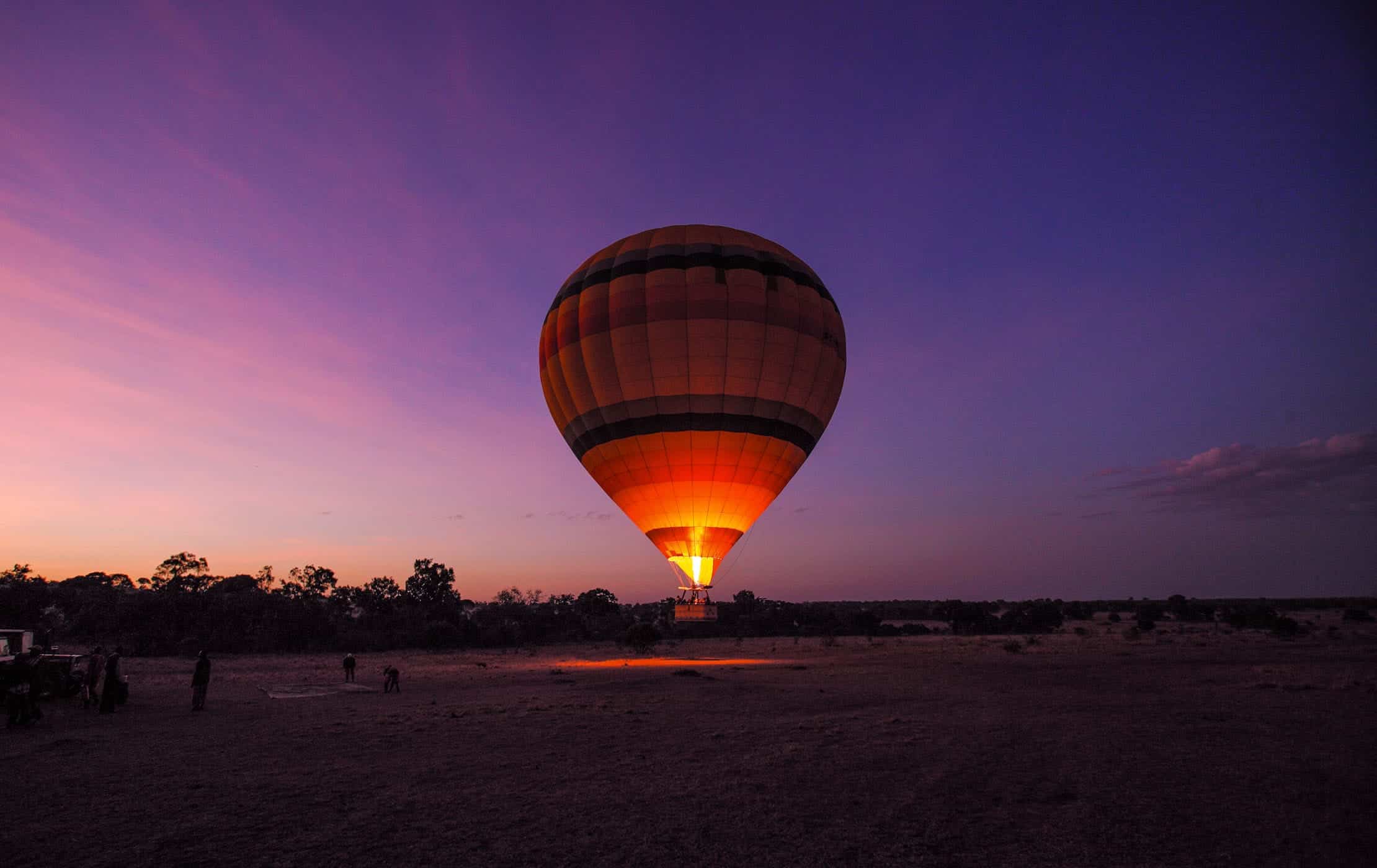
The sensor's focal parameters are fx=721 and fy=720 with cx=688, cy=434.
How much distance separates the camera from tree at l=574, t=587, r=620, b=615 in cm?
9262

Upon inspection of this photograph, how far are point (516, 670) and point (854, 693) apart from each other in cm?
1833

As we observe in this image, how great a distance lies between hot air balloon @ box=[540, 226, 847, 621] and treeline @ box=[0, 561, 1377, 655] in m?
9.61

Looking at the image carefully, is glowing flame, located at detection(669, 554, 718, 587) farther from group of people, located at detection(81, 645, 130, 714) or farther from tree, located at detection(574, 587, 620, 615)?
tree, located at detection(574, 587, 620, 615)

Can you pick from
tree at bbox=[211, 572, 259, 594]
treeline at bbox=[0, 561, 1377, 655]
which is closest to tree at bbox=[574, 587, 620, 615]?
treeline at bbox=[0, 561, 1377, 655]

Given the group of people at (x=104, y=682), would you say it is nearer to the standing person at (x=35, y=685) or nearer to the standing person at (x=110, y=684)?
the standing person at (x=110, y=684)

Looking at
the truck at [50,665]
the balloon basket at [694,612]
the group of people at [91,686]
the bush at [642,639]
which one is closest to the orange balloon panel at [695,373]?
the balloon basket at [694,612]

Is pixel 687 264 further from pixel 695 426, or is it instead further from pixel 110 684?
pixel 110 684

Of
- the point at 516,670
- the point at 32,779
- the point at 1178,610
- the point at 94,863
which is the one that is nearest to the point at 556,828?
the point at 94,863

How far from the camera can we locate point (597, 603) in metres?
93.3

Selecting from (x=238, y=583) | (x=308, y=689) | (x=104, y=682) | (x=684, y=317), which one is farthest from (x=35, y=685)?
(x=238, y=583)

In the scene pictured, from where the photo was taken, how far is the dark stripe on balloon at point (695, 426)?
26203 millimetres

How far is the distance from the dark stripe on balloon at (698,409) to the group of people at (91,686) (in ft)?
47.9

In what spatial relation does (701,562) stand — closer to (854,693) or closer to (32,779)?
(854,693)

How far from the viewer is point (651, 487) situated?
90.3 ft
